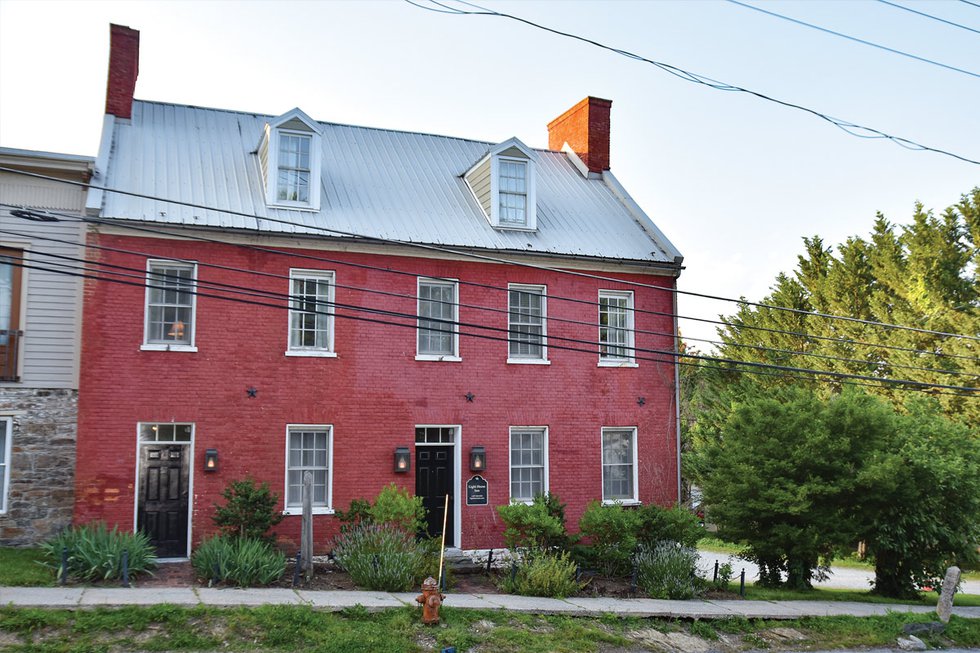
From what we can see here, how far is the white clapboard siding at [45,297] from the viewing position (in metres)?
16.0

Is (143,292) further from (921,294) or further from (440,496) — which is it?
(921,294)

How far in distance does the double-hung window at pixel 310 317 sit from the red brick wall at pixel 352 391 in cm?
20

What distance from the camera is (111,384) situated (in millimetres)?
16000

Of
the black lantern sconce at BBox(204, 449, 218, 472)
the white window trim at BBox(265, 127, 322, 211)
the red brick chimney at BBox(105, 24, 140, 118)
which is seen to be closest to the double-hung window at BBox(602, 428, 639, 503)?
the white window trim at BBox(265, 127, 322, 211)

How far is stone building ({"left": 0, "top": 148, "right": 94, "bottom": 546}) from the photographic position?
1568cm

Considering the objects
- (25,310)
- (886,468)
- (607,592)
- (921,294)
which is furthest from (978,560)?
(25,310)

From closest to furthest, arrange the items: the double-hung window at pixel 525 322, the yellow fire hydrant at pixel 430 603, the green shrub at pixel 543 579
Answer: the yellow fire hydrant at pixel 430 603 < the green shrub at pixel 543 579 < the double-hung window at pixel 525 322

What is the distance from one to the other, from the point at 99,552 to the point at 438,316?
8.00 m

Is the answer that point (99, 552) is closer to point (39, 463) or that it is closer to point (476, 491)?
point (39, 463)

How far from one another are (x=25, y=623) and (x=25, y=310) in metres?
7.18

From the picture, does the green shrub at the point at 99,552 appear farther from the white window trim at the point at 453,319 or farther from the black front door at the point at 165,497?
the white window trim at the point at 453,319

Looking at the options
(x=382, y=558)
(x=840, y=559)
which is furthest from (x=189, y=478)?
(x=840, y=559)

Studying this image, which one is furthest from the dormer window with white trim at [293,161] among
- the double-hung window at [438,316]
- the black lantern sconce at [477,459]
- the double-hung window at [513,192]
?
the black lantern sconce at [477,459]

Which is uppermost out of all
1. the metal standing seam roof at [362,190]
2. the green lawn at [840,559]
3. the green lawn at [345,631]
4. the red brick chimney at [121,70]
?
the red brick chimney at [121,70]
